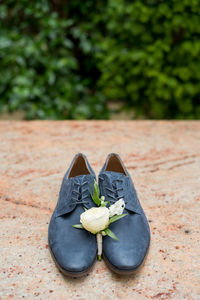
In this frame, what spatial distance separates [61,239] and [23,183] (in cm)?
61

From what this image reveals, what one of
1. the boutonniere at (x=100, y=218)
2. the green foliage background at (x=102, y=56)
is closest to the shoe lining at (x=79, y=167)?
the boutonniere at (x=100, y=218)

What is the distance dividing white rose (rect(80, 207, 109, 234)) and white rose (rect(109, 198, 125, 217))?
3cm

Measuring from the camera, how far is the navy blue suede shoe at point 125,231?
925 millimetres

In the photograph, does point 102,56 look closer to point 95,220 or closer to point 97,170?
point 97,170

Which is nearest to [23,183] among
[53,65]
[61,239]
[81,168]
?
[81,168]

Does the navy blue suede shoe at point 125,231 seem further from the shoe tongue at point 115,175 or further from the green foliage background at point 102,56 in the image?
the green foliage background at point 102,56

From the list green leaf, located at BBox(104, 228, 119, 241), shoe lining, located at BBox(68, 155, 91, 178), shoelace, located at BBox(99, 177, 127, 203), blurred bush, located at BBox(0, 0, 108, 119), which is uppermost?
shoelace, located at BBox(99, 177, 127, 203)

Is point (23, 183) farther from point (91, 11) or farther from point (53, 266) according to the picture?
point (91, 11)

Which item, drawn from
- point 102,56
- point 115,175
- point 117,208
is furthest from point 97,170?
point 102,56

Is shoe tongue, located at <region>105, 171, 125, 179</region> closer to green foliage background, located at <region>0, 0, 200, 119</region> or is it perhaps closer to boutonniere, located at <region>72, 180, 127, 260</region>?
boutonniere, located at <region>72, 180, 127, 260</region>

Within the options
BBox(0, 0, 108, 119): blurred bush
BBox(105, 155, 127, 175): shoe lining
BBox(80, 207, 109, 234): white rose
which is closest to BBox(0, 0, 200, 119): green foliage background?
BBox(0, 0, 108, 119): blurred bush

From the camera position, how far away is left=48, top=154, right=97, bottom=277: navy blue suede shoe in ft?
3.01

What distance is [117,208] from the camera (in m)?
1.03

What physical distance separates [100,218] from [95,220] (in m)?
0.02
